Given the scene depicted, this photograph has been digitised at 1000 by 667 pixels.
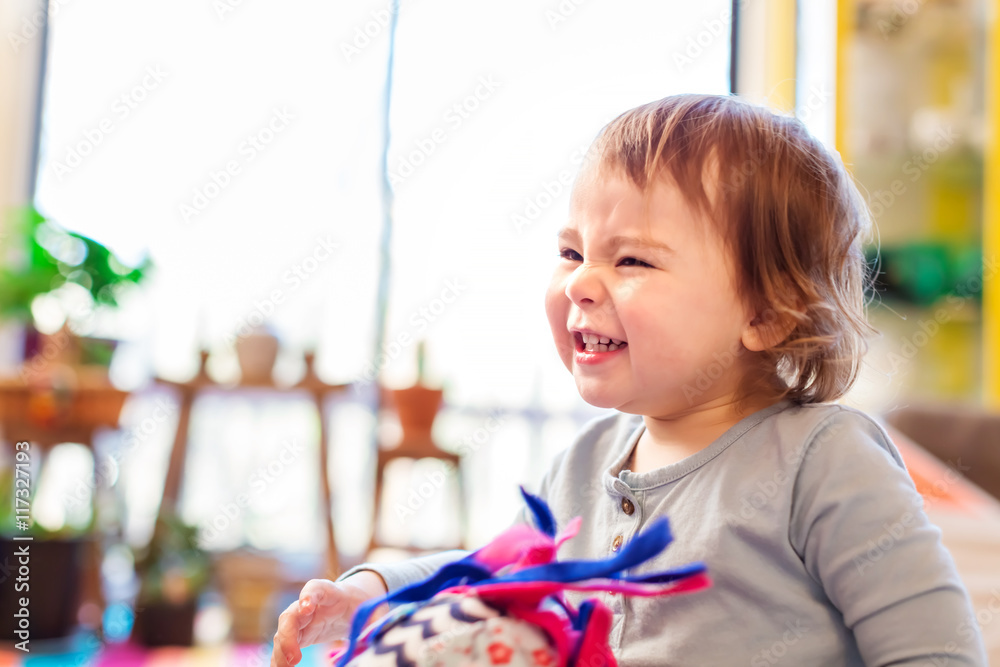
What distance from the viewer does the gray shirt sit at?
1.96 ft

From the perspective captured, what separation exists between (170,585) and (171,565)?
59 mm

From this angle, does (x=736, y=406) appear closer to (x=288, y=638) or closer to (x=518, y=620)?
(x=518, y=620)

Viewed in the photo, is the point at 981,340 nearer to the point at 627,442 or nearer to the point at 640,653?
the point at 627,442

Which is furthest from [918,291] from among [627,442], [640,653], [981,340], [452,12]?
[640,653]

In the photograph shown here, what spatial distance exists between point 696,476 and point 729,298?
169 mm

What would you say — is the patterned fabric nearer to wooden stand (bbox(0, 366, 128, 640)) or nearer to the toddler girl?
the toddler girl

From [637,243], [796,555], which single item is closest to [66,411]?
[637,243]

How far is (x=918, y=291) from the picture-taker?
2.84 meters

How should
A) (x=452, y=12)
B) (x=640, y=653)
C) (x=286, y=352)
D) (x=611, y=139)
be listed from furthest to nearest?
(x=452, y=12) → (x=286, y=352) → (x=611, y=139) → (x=640, y=653)

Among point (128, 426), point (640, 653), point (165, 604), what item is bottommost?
point (165, 604)

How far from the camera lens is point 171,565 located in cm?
241

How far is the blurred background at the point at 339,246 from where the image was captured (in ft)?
8.43

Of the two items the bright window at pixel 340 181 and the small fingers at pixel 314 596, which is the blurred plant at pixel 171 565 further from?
the small fingers at pixel 314 596

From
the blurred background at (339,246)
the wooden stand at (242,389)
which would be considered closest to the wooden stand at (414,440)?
the blurred background at (339,246)
